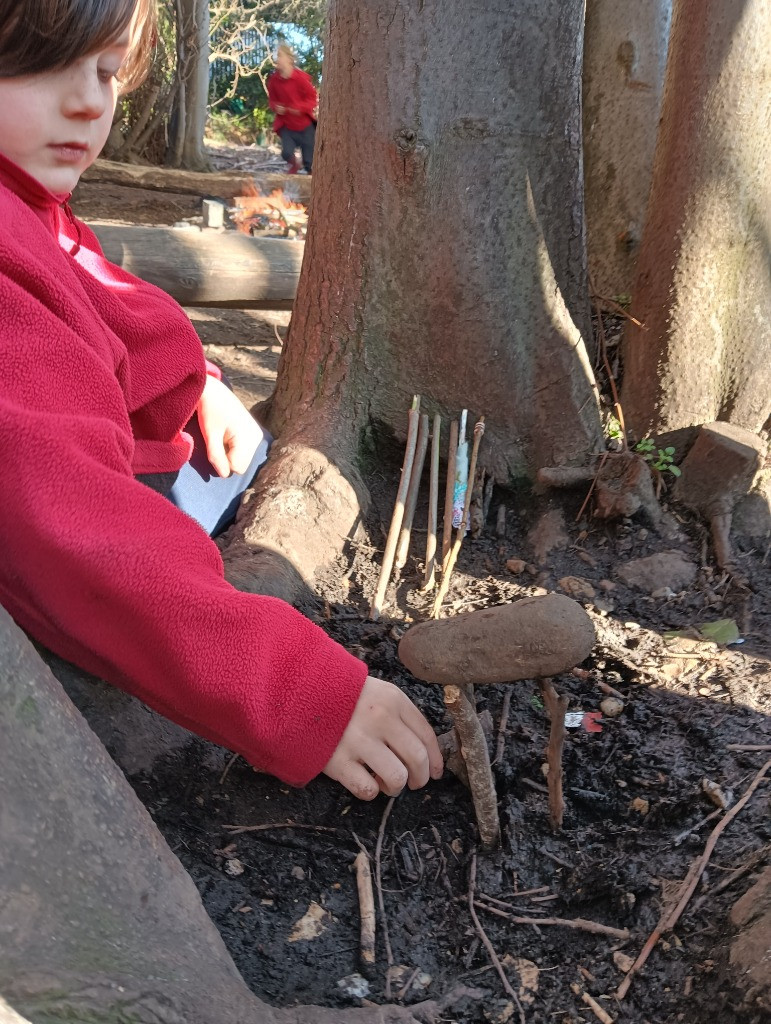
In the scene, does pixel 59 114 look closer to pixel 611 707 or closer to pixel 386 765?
pixel 386 765

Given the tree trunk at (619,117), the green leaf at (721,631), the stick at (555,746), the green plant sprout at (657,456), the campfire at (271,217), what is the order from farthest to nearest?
the campfire at (271,217) < the tree trunk at (619,117) < the green plant sprout at (657,456) < the green leaf at (721,631) < the stick at (555,746)

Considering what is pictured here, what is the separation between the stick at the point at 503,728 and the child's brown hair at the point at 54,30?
4.91 feet

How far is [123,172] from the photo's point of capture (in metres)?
12.2

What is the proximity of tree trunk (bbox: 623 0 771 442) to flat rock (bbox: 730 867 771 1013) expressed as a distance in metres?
1.75

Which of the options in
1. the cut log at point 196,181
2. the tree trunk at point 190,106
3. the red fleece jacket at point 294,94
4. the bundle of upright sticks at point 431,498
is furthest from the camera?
the tree trunk at point 190,106

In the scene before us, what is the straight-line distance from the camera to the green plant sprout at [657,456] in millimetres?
2694

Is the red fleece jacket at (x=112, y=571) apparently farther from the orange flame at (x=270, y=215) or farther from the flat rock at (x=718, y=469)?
the orange flame at (x=270, y=215)

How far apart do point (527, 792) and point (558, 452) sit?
4.06ft

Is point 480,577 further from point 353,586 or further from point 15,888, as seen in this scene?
point 15,888

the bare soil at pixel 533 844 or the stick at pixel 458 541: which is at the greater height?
the stick at pixel 458 541

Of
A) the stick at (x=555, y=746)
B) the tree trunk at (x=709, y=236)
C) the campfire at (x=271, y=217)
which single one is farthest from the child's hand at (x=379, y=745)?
the campfire at (x=271, y=217)

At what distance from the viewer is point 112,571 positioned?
1185 mm

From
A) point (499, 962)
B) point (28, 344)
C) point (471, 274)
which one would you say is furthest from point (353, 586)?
point (28, 344)

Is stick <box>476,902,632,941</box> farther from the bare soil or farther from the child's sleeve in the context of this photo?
the child's sleeve
